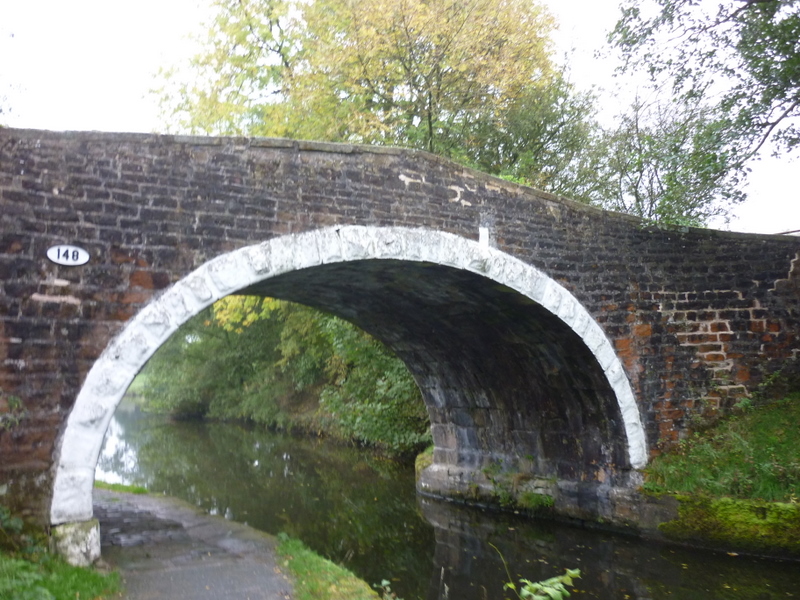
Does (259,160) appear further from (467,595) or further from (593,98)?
(593,98)

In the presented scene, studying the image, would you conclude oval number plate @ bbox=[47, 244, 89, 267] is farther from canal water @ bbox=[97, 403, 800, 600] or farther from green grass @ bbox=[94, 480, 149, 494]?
green grass @ bbox=[94, 480, 149, 494]

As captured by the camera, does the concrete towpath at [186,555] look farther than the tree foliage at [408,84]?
No

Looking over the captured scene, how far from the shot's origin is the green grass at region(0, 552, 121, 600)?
3.60m

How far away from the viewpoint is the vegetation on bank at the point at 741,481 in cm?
621

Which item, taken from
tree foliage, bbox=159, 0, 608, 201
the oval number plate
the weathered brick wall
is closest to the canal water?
the weathered brick wall

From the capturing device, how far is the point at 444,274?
681cm

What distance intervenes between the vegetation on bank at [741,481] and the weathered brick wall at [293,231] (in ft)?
1.07

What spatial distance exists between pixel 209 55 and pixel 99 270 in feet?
A: 32.6

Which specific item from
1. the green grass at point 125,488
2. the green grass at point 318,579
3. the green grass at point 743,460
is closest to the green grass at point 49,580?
the green grass at point 318,579

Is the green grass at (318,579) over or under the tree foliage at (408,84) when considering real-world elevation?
under

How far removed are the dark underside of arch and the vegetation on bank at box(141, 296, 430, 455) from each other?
2415 mm

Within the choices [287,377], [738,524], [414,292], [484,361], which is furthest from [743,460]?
[287,377]

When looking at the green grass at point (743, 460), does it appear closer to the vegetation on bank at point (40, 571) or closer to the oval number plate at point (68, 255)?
the vegetation on bank at point (40, 571)

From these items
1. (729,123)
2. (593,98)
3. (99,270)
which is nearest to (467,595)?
(99,270)
